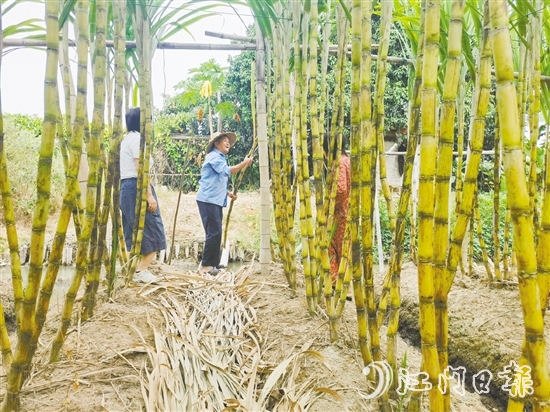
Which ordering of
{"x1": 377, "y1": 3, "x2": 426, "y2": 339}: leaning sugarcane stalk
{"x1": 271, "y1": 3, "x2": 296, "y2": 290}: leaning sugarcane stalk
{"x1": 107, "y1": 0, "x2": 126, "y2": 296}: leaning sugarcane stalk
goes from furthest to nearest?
{"x1": 271, "y1": 3, "x2": 296, "y2": 290}: leaning sugarcane stalk, {"x1": 107, "y1": 0, "x2": 126, "y2": 296}: leaning sugarcane stalk, {"x1": 377, "y1": 3, "x2": 426, "y2": 339}: leaning sugarcane stalk

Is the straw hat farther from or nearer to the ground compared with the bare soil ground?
farther from the ground

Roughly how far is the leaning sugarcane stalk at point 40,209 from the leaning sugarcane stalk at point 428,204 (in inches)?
26.6

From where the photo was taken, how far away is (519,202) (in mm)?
529

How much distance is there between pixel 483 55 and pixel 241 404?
914 mm

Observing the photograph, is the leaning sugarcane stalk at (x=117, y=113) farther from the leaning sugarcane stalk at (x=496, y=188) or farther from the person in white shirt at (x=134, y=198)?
the leaning sugarcane stalk at (x=496, y=188)

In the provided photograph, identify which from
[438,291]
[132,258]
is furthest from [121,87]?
[438,291]

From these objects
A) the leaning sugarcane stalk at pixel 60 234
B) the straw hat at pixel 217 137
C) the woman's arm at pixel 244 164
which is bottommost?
the leaning sugarcane stalk at pixel 60 234

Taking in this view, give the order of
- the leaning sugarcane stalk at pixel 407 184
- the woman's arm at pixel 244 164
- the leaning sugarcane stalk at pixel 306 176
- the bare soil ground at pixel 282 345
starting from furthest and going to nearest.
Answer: the woman's arm at pixel 244 164
the leaning sugarcane stalk at pixel 306 176
the bare soil ground at pixel 282 345
the leaning sugarcane stalk at pixel 407 184

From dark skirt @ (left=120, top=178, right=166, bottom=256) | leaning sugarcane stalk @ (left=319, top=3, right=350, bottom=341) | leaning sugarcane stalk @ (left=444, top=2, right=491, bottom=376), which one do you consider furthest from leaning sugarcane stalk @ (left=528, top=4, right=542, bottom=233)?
dark skirt @ (left=120, top=178, right=166, bottom=256)

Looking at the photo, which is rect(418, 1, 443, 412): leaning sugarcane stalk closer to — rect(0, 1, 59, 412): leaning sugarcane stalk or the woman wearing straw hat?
rect(0, 1, 59, 412): leaning sugarcane stalk

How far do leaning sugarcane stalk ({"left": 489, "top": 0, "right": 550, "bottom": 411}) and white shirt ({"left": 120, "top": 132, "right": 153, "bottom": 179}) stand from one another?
2.01 m

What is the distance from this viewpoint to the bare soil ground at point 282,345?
3.45ft

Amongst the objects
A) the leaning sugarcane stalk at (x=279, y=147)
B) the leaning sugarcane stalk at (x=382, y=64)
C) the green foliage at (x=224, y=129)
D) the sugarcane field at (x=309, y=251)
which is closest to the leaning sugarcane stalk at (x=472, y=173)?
the sugarcane field at (x=309, y=251)

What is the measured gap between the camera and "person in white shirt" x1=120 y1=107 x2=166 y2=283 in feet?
7.43
